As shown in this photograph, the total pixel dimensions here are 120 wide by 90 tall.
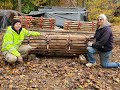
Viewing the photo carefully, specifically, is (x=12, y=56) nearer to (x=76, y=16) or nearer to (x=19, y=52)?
(x=19, y=52)

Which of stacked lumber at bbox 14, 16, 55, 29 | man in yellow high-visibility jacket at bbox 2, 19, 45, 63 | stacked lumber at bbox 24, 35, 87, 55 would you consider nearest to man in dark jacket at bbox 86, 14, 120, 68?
stacked lumber at bbox 24, 35, 87, 55

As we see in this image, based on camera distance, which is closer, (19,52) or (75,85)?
(75,85)

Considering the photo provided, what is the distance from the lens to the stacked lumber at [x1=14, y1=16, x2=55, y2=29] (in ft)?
35.6

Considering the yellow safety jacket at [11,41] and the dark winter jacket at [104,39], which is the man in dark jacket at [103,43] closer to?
the dark winter jacket at [104,39]

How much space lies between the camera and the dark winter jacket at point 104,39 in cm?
→ 679

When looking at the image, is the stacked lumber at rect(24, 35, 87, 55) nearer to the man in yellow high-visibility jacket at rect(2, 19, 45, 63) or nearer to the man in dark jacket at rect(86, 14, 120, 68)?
the man in dark jacket at rect(86, 14, 120, 68)

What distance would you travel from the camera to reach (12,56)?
21.9ft

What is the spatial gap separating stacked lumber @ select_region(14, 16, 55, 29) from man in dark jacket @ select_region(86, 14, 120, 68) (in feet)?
13.2

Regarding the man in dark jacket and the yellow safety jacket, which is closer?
the yellow safety jacket

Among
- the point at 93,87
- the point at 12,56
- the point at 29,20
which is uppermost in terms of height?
the point at 29,20

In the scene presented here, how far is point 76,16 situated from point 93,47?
721 centimetres

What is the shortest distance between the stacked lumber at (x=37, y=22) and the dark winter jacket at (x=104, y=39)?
4214 mm

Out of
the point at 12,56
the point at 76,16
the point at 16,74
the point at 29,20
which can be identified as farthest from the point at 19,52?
the point at 76,16

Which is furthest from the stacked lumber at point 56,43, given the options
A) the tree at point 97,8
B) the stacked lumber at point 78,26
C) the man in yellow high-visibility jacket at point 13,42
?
the tree at point 97,8
